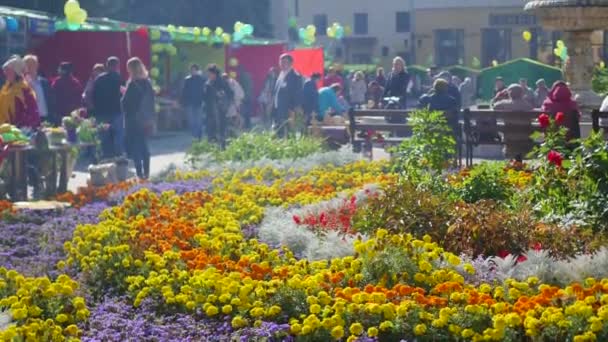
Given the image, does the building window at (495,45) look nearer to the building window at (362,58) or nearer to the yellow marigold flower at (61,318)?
the building window at (362,58)

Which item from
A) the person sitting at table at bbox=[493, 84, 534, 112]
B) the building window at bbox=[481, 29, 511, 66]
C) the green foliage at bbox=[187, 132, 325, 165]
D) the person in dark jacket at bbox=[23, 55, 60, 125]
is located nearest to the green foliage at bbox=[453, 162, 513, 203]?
the green foliage at bbox=[187, 132, 325, 165]

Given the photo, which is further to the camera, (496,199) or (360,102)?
(360,102)

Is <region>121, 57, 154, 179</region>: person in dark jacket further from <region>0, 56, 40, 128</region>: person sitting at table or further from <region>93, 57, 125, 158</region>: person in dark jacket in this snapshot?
<region>0, 56, 40, 128</region>: person sitting at table

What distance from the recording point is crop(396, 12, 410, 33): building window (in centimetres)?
7800

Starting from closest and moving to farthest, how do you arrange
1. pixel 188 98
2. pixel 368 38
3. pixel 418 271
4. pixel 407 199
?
pixel 418 271 < pixel 407 199 < pixel 188 98 < pixel 368 38

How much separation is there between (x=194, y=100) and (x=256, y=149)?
8.76 metres

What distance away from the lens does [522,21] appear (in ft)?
235

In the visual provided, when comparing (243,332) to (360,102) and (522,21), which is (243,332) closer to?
(360,102)

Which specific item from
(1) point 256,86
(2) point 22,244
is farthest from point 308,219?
(1) point 256,86

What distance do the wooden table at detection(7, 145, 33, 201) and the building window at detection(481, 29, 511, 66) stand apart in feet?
194

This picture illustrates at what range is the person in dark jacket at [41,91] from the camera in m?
17.8

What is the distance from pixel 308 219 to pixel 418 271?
2.35 m

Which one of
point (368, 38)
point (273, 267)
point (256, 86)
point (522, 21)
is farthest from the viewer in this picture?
point (368, 38)

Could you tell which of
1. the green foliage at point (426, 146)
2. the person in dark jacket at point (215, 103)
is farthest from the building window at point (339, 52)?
the green foliage at point (426, 146)
